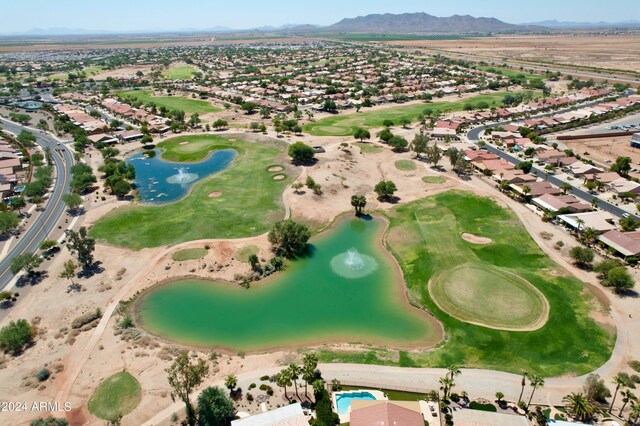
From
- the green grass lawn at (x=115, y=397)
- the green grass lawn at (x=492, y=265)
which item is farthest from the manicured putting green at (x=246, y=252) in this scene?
the green grass lawn at (x=115, y=397)

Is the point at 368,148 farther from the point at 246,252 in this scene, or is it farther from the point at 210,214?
the point at 246,252

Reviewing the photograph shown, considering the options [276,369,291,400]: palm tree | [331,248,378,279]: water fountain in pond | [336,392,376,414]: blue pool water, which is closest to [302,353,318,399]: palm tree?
[276,369,291,400]: palm tree

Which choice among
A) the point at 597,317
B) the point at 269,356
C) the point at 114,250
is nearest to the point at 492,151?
the point at 597,317

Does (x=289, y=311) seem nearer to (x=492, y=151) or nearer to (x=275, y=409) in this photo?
(x=275, y=409)

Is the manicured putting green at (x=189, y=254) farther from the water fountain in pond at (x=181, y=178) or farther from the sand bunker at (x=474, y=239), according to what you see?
the sand bunker at (x=474, y=239)

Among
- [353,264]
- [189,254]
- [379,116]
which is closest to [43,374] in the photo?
[189,254]

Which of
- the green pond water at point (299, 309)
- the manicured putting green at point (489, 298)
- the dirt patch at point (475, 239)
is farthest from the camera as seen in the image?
the dirt patch at point (475, 239)
